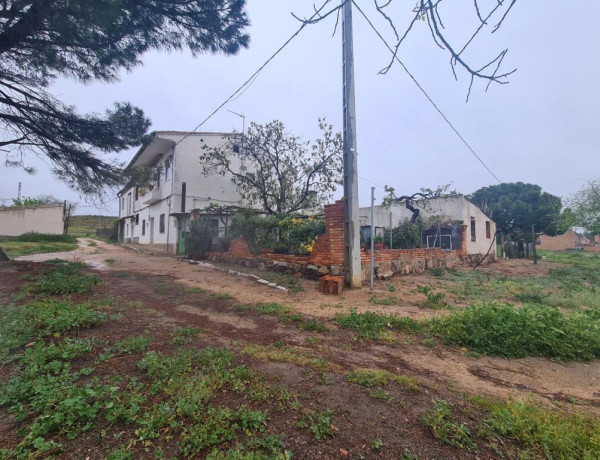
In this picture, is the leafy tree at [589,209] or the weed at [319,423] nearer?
the weed at [319,423]

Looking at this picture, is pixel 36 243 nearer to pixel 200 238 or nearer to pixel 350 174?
pixel 200 238

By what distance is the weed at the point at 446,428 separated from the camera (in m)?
1.84

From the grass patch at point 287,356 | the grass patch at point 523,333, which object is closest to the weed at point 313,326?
the grass patch at point 287,356

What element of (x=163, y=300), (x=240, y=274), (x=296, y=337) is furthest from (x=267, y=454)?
(x=240, y=274)

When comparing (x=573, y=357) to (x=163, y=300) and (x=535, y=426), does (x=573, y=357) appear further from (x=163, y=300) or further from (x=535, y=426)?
(x=163, y=300)

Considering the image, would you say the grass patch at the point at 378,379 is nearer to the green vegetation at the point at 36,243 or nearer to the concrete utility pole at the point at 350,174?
the concrete utility pole at the point at 350,174

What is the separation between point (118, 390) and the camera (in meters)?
2.20

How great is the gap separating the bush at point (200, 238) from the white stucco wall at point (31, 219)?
69.7 ft

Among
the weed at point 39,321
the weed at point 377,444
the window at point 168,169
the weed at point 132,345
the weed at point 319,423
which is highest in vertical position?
the window at point 168,169

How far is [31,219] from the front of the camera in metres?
25.0

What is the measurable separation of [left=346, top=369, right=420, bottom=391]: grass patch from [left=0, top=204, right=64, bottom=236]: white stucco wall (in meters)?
32.1

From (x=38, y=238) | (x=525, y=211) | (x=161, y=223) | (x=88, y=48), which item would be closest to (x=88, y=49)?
(x=88, y=48)

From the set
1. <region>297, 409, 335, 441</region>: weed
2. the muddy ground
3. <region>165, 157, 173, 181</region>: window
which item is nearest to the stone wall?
the muddy ground

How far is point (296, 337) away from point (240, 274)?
539 centimetres
